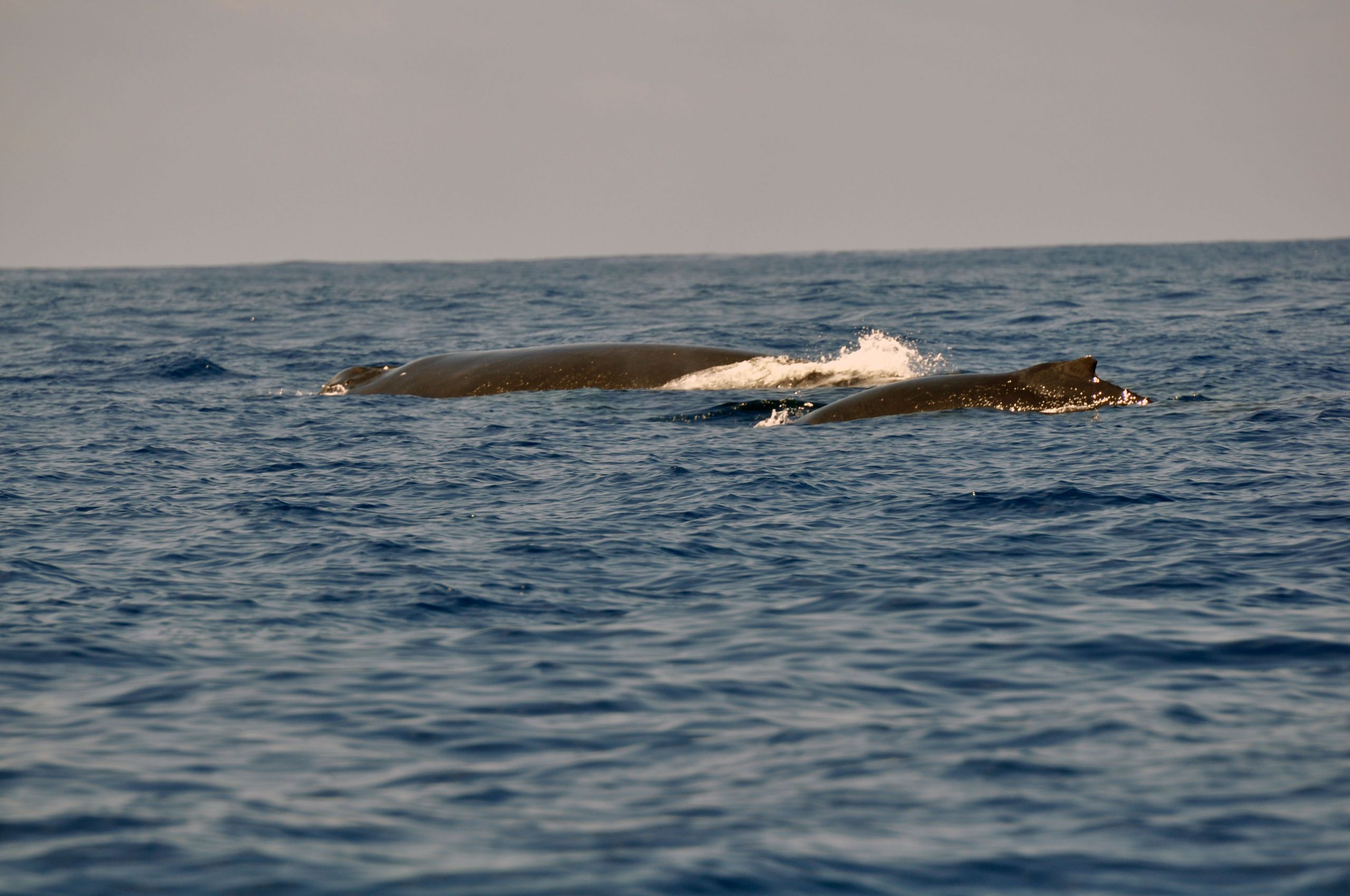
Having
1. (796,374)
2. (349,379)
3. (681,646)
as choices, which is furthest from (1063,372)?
(349,379)

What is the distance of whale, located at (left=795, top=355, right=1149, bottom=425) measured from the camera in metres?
20.2

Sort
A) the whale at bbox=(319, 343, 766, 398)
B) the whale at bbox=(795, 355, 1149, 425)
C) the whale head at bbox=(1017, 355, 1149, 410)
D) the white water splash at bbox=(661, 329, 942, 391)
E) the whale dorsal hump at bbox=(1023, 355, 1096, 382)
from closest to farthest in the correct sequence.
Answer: the whale dorsal hump at bbox=(1023, 355, 1096, 382) → the whale at bbox=(795, 355, 1149, 425) → the whale head at bbox=(1017, 355, 1149, 410) → the white water splash at bbox=(661, 329, 942, 391) → the whale at bbox=(319, 343, 766, 398)

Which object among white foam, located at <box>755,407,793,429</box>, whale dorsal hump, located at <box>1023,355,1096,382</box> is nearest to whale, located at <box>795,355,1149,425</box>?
whale dorsal hump, located at <box>1023,355,1096,382</box>

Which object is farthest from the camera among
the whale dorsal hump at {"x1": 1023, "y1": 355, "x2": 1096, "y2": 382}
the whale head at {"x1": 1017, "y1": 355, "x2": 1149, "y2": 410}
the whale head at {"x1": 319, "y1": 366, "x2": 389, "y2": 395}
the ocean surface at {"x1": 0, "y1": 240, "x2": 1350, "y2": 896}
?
the whale head at {"x1": 319, "y1": 366, "x2": 389, "y2": 395}

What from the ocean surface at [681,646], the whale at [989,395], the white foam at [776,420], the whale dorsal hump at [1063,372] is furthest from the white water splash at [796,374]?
the whale dorsal hump at [1063,372]

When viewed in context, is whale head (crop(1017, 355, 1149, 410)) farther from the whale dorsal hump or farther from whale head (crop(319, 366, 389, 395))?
whale head (crop(319, 366, 389, 395))

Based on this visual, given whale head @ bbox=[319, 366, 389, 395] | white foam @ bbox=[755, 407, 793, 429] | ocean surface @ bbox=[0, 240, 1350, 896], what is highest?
whale head @ bbox=[319, 366, 389, 395]

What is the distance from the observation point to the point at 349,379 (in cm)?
2633

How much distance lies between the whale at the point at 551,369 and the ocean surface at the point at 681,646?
3.00ft

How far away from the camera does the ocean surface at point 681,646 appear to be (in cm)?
679

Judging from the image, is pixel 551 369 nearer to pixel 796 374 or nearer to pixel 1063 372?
pixel 796 374

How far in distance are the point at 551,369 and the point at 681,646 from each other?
15009mm

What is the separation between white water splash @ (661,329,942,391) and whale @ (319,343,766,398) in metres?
0.22

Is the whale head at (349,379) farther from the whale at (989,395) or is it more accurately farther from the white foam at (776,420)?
the whale at (989,395)
